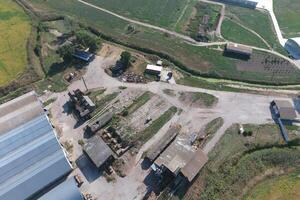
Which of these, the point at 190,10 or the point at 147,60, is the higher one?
the point at 190,10

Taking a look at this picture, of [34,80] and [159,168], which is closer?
[159,168]

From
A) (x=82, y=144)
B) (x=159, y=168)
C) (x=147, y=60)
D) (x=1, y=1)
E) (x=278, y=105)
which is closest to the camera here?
(x=159, y=168)

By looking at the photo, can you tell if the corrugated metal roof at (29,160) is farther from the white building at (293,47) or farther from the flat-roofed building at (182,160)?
the white building at (293,47)

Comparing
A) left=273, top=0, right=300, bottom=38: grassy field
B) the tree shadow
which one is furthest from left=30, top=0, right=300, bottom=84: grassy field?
left=273, top=0, right=300, bottom=38: grassy field

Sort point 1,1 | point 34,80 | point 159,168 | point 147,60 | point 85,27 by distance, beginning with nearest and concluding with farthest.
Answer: point 159,168, point 34,80, point 147,60, point 85,27, point 1,1

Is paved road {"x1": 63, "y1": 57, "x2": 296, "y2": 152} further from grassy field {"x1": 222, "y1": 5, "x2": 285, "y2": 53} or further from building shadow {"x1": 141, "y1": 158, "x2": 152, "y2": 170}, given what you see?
grassy field {"x1": 222, "y1": 5, "x2": 285, "y2": 53}

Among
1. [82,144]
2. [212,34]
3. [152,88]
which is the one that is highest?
[212,34]

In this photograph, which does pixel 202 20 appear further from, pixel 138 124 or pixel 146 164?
pixel 146 164

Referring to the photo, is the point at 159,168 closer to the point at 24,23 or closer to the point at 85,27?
the point at 85,27

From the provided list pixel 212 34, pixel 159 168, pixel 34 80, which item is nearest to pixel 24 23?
pixel 34 80
